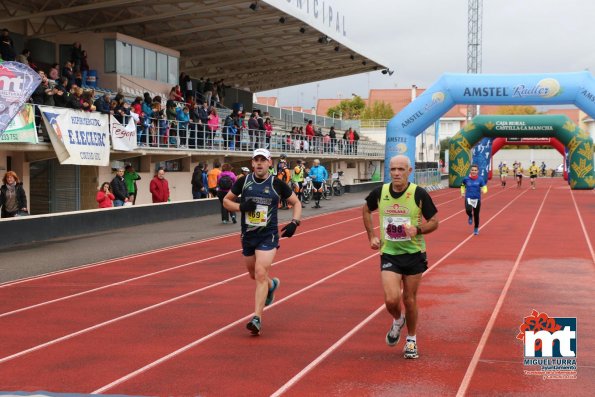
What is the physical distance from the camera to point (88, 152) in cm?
2077

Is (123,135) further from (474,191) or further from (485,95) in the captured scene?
(485,95)

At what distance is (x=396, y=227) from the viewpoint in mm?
6652

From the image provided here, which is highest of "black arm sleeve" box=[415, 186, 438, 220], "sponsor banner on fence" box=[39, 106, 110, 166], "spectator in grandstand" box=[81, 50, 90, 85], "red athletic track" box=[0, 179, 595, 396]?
"spectator in grandstand" box=[81, 50, 90, 85]

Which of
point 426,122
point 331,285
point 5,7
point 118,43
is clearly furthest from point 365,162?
point 331,285

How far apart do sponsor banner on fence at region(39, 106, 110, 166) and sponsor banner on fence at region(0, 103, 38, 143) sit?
0.60 metres

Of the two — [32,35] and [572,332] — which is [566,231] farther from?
[32,35]

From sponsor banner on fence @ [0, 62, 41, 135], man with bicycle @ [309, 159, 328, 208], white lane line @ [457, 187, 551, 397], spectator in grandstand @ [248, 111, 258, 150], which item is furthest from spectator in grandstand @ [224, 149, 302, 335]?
spectator in grandstand @ [248, 111, 258, 150]

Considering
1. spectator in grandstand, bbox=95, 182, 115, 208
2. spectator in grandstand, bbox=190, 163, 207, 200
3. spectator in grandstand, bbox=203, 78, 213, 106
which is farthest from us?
spectator in grandstand, bbox=203, 78, 213, 106

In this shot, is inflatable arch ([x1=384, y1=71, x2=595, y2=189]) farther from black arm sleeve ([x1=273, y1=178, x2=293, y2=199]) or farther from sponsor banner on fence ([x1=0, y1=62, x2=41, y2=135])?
black arm sleeve ([x1=273, y1=178, x2=293, y2=199])

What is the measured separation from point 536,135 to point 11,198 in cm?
3554

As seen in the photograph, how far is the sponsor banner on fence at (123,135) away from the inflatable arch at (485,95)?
10.9 meters

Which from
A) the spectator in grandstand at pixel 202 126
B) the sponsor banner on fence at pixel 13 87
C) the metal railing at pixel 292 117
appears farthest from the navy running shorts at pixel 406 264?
the metal railing at pixel 292 117

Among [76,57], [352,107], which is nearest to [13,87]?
[76,57]

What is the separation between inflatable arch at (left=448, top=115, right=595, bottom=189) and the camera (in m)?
43.6
